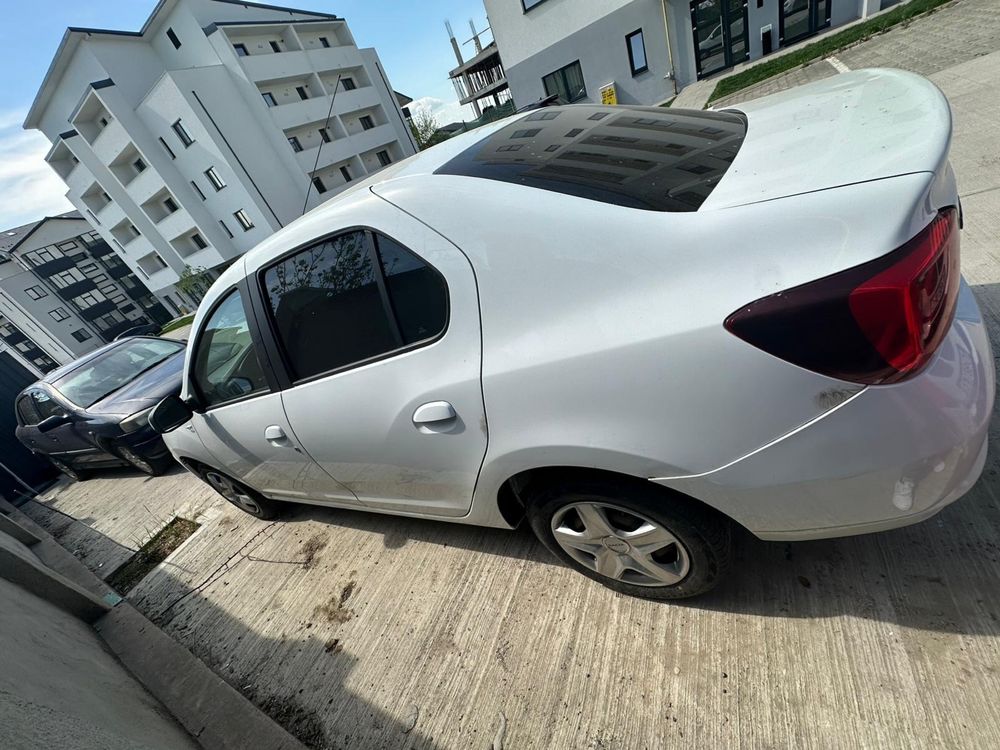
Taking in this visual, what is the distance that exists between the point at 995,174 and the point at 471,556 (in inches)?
186

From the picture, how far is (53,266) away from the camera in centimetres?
3853

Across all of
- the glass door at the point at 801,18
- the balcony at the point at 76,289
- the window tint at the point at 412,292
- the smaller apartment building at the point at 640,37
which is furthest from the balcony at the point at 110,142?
the window tint at the point at 412,292

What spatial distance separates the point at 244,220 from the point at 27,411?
22.9 meters

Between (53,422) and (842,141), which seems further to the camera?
(53,422)

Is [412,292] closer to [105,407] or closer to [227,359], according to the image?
[227,359]

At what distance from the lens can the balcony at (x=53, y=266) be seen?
123 ft

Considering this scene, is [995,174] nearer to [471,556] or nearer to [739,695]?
[739,695]

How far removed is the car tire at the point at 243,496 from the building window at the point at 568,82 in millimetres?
17974

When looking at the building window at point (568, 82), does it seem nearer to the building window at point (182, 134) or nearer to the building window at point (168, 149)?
the building window at point (182, 134)

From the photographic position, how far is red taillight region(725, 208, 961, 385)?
983 mm

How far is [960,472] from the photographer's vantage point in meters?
1.17

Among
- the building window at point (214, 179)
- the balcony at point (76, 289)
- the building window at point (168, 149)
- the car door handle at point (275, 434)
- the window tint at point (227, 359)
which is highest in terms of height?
the building window at point (168, 149)

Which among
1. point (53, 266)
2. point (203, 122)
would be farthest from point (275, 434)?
point (53, 266)

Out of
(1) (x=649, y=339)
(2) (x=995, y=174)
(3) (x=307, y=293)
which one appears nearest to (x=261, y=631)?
(3) (x=307, y=293)
